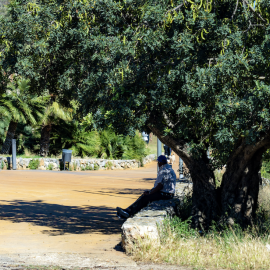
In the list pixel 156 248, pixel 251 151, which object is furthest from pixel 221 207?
pixel 156 248

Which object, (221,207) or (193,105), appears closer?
(193,105)

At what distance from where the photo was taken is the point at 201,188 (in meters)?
8.02

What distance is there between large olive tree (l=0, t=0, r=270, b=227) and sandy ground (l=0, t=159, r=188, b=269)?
1.97m

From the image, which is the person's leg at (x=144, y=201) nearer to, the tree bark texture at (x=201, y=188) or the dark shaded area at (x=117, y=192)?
the tree bark texture at (x=201, y=188)

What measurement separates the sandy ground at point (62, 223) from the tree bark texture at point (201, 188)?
5.15ft

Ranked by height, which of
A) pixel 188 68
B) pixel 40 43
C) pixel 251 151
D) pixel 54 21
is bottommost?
pixel 251 151

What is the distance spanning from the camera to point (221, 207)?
25.8 feet

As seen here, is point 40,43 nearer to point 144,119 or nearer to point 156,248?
point 144,119

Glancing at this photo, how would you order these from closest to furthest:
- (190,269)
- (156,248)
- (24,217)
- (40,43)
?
(190,269) → (156,248) → (40,43) → (24,217)

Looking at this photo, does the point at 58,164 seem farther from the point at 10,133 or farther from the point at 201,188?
the point at 201,188

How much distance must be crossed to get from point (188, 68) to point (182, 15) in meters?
0.81

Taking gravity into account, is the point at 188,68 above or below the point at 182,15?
below

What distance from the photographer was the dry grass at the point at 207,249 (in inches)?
234

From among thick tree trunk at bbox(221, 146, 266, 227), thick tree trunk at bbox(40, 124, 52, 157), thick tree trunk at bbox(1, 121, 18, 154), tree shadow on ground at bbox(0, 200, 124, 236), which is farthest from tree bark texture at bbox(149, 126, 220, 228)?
thick tree trunk at bbox(40, 124, 52, 157)
